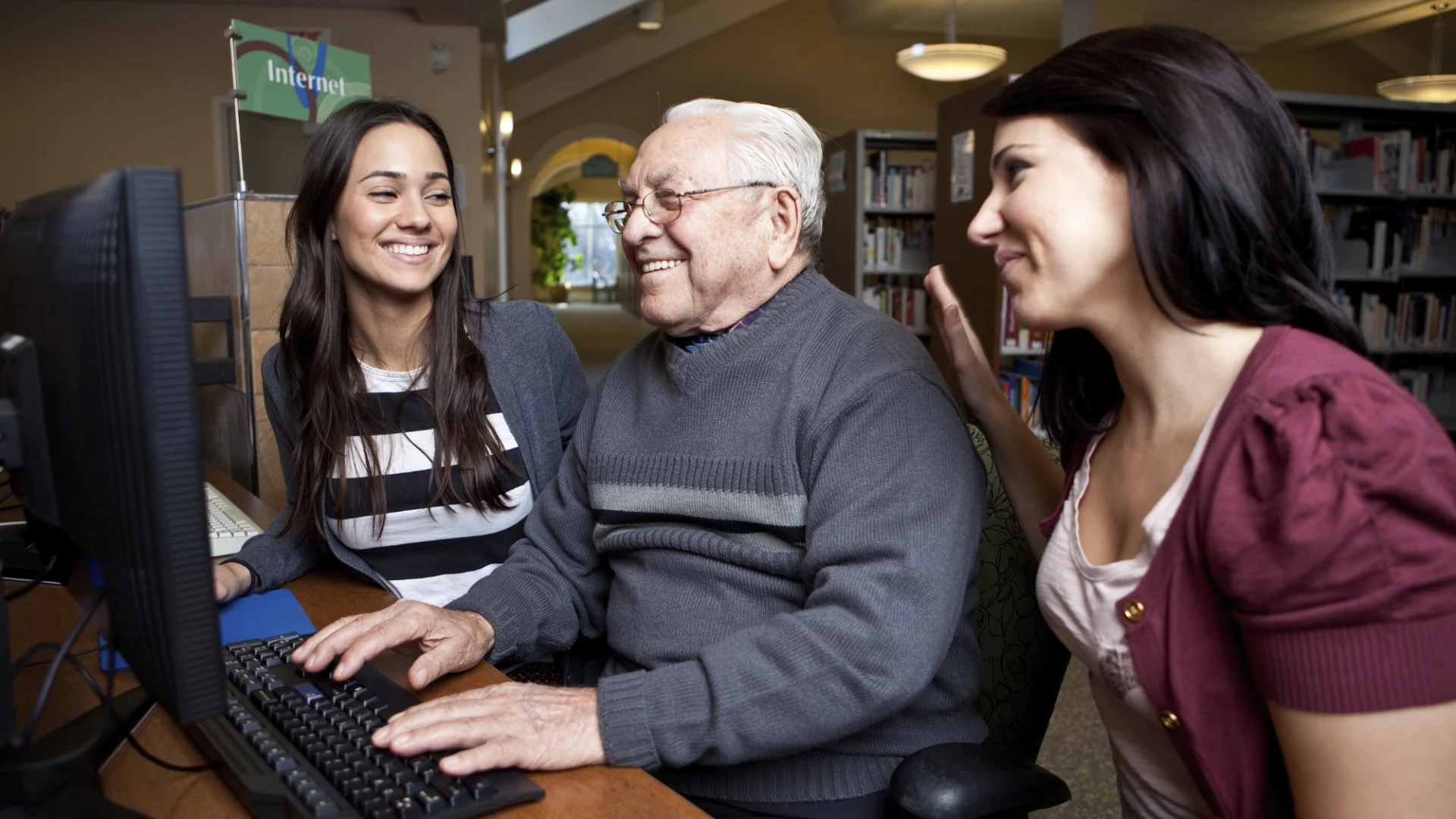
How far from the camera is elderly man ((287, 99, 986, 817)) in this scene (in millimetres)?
967

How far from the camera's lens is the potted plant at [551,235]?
74.4 feet

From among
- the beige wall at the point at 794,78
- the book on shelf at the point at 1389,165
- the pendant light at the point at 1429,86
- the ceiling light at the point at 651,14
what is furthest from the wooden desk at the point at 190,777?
the beige wall at the point at 794,78

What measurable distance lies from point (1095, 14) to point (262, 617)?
24.8 ft

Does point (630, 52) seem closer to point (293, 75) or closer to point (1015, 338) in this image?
point (1015, 338)

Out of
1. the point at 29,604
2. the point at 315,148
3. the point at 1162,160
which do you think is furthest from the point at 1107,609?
the point at 315,148

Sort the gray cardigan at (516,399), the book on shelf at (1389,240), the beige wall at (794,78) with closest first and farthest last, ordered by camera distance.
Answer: the gray cardigan at (516,399)
the book on shelf at (1389,240)
the beige wall at (794,78)

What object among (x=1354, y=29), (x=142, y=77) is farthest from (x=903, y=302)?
(x=1354, y=29)

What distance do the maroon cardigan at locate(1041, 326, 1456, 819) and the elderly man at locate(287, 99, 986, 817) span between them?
269 mm

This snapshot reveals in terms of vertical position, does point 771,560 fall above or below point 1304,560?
below

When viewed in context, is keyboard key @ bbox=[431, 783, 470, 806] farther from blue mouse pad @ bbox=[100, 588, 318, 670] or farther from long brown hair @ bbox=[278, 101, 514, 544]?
long brown hair @ bbox=[278, 101, 514, 544]

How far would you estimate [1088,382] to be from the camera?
1059 mm

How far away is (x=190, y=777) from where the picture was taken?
2.88ft

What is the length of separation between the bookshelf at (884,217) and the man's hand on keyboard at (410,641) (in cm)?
464

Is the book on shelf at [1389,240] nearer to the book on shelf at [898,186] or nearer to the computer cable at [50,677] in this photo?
the book on shelf at [898,186]
